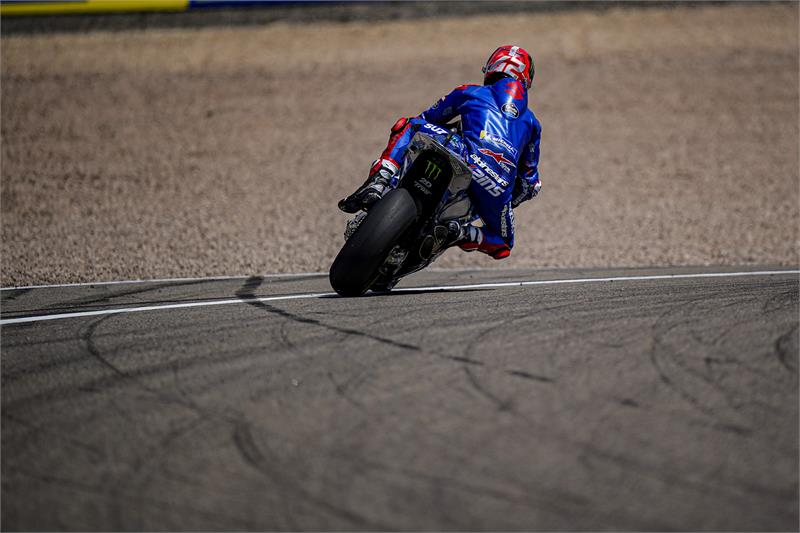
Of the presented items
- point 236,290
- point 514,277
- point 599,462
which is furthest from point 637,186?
point 599,462

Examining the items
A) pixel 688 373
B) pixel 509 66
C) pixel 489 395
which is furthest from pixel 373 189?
pixel 688 373

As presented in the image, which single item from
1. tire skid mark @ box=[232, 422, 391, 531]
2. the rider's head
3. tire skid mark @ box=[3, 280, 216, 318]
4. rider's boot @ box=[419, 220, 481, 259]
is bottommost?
tire skid mark @ box=[232, 422, 391, 531]

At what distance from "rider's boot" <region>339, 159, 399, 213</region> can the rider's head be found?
1.27m

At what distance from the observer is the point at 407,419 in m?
3.39

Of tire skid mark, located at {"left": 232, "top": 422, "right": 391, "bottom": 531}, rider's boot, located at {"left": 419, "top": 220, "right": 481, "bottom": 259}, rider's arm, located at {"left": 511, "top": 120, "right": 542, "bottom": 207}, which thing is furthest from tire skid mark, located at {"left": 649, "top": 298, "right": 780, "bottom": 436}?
rider's arm, located at {"left": 511, "top": 120, "right": 542, "bottom": 207}

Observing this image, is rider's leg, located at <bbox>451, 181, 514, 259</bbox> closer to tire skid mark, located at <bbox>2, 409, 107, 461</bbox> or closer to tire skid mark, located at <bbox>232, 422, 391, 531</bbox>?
tire skid mark, located at <bbox>232, 422, 391, 531</bbox>

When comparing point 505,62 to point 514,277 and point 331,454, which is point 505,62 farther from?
point 331,454

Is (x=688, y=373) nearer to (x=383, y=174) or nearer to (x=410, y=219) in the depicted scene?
(x=410, y=219)

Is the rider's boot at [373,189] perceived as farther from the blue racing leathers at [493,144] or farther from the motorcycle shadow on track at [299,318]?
the motorcycle shadow on track at [299,318]

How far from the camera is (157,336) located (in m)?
4.73

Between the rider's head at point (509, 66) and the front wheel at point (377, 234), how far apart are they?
5.32 feet

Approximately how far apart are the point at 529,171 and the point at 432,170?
129cm

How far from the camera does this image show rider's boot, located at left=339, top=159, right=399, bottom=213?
586cm

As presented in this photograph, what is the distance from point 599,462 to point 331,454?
38.0 inches
